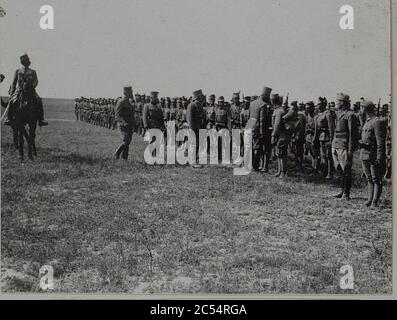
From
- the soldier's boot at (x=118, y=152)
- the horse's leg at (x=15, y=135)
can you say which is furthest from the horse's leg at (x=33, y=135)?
the soldier's boot at (x=118, y=152)

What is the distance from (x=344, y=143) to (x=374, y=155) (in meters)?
0.40

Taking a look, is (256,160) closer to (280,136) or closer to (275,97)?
(280,136)

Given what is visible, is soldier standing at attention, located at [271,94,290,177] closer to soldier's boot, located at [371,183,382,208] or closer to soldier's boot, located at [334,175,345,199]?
soldier's boot, located at [334,175,345,199]

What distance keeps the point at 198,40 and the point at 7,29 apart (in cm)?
233

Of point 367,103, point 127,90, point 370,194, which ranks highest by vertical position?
point 127,90

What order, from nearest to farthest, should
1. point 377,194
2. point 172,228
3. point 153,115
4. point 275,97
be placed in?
point 172,228 < point 377,194 < point 275,97 < point 153,115

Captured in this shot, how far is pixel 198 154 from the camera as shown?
6.78m

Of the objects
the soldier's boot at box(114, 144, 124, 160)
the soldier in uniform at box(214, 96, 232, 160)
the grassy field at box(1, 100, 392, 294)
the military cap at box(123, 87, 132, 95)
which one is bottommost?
the grassy field at box(1, 100, 392, 294)

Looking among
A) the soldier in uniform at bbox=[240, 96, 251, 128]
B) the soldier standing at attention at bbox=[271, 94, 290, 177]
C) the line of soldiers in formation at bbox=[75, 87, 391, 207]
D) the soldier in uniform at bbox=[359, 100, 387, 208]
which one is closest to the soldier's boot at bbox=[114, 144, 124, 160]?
the line of soldiers in formation at bbox=[75, 87, 391, 207]

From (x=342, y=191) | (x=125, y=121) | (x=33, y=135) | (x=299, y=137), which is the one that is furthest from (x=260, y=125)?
(x=33, y=135)

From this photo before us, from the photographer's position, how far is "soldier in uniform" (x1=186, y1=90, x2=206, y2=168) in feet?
22.7

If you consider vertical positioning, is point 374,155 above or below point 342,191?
above

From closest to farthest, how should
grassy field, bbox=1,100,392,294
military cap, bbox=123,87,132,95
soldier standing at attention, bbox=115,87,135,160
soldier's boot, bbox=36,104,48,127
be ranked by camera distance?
1. grassy field, bbox=1,100,392,294
2. soldier's boot, bbox=36,104,48,127
3. military cap, bbox=123,87,132,95
4. soldier standing at attention, bbox=115,87,135,160

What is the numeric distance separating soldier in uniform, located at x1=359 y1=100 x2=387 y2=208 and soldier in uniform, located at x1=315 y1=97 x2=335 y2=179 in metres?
0.45
